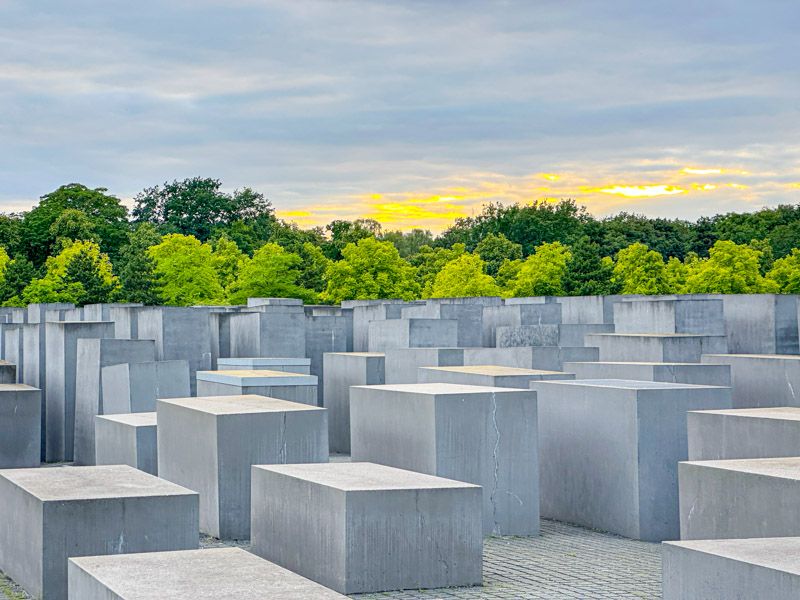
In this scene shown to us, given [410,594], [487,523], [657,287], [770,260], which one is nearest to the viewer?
[410,594]

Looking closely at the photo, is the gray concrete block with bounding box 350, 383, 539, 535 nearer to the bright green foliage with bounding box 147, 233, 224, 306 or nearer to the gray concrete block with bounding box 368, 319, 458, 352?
the gray concrete block with bounding box 368, 319, 458, 352

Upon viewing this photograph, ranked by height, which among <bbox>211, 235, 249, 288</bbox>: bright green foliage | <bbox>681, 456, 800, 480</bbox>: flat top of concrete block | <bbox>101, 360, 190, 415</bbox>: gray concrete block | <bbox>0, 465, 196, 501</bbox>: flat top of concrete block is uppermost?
<bbox>211, 235, 249, 288</bbox>: bright green foliage

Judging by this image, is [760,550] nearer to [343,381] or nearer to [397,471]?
[397,471]

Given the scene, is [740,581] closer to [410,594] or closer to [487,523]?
[410,594]

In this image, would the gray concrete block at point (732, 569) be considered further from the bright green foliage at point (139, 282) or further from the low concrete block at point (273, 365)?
the bright green foliage at point (139, 282)

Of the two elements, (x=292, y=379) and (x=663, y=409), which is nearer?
(x=663, y=409)

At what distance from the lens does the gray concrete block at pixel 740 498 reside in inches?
358

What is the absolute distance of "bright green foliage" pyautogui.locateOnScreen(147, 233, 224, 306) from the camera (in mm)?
68688

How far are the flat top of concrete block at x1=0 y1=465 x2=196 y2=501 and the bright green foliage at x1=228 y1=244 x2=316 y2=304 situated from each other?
50.6m

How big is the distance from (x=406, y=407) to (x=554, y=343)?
12606 millimetres

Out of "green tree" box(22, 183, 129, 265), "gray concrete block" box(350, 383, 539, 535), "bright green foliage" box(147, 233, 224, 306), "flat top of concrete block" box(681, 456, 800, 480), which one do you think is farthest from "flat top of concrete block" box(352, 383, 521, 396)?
"green tree" box(22, 183, 129, 265)

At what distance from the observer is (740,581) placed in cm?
679

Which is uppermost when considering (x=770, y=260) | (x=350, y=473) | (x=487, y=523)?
(x=770, y=260)

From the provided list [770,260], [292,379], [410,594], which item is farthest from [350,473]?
[770,260]
